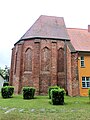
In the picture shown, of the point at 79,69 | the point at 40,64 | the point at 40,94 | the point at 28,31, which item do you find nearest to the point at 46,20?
the point at 28,31

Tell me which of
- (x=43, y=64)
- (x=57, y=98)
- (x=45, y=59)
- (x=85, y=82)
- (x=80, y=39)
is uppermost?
(x=80, y=39)

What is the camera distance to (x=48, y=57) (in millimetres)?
26984

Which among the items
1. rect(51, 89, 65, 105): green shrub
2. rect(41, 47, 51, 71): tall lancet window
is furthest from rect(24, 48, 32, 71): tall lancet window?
rect(51, 89, 65, 105): green shrub

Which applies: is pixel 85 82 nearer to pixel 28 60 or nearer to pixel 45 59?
pixel 45 59

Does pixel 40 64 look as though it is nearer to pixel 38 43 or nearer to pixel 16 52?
pixel 38 43

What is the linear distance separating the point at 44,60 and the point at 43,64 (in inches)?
24.2

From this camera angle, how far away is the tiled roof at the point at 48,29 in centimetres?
2804

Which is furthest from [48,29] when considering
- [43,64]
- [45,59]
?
[43,64]

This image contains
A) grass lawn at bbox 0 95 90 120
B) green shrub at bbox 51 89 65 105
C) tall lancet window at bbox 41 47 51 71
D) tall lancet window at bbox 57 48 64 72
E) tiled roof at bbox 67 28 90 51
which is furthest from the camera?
tiled roof at bbox 67 28 90 51

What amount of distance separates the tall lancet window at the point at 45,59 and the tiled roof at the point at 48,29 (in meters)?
2.30

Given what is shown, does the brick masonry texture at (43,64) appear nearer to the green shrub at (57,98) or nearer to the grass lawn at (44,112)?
the green shrub at (57,98)

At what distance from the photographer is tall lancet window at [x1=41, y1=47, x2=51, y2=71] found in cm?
2652

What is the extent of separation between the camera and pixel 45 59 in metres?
26.8

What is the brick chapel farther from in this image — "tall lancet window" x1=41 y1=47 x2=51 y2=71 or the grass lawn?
the grass lawn
